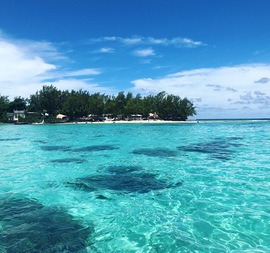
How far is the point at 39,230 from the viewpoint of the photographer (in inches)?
259

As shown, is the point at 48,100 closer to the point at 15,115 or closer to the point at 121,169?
the point at 15,115

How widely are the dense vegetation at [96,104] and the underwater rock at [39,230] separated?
89.9 metres

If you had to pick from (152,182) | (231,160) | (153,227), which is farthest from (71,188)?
(231,160)

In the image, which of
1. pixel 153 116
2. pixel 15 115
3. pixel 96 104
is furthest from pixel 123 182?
pixel 15 115

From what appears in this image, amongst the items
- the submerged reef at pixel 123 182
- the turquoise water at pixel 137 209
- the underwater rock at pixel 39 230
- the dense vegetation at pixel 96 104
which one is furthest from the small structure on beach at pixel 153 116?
the underwater rock at pixel 39 230

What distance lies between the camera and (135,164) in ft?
51.4

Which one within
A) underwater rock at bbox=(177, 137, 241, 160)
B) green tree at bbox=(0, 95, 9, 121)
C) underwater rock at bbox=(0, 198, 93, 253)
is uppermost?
green tree at bbox=(0, 95, 9, 121)

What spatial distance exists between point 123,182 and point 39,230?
5.24 metres

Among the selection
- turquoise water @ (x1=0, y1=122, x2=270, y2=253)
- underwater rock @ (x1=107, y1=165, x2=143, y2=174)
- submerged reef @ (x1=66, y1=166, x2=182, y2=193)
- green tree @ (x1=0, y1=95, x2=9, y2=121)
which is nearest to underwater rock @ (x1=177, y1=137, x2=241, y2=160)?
turquoise water @ (x1=0, y1=122, x2=270, y2=253)

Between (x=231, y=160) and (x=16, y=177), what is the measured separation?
12.3 metres

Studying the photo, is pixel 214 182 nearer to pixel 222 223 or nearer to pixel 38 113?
pixel 222 223

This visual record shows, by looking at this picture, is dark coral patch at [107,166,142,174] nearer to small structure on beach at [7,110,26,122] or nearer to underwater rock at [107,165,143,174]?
underwater rock at [107,165,143,174]

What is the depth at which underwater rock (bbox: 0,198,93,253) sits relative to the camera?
5.75m

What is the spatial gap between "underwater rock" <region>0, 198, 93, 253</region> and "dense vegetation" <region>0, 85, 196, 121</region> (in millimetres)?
89937
